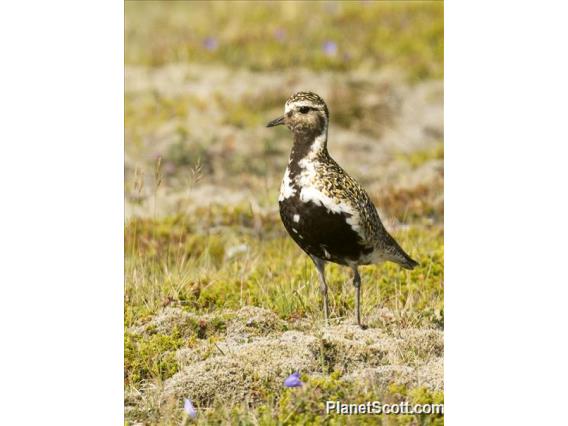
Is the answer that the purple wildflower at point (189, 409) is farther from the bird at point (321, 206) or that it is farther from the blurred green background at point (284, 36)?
the blurred green background at point (284, 36)

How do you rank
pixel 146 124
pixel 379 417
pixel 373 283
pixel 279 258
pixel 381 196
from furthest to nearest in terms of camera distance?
1. pixel 146 124
2. pixel 381 196
3. pixel 279 258
4. pixel 373 283
5. pixel 379 417

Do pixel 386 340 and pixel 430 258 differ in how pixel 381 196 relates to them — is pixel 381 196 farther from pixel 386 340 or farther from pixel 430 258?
pixel 386 340

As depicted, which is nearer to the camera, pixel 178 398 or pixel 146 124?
pixel 178 398

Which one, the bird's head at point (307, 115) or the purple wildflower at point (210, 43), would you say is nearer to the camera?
the bird's head at point (307, 115)

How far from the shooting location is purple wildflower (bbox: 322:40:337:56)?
9.40 meters

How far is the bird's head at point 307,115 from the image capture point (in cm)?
554

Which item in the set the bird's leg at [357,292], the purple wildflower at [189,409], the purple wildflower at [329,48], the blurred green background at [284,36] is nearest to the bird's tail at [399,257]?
the bird's leg at [357,292]

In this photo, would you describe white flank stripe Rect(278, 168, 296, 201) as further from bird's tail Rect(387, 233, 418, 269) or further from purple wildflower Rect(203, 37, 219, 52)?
purple wildflower Rect(203, 37, 219, 52)

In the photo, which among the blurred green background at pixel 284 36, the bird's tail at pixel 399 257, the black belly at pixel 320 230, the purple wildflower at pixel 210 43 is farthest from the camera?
the purple wildflower at pixel 210 43

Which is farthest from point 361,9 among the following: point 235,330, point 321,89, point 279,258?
point 235,330

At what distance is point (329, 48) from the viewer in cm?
941

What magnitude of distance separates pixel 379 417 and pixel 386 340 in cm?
53

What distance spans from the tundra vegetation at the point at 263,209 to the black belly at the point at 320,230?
509 mm

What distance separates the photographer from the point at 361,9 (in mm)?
9445
